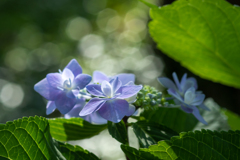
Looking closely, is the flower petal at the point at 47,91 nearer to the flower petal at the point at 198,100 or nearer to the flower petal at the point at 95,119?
the flower petal at the point at 95,119

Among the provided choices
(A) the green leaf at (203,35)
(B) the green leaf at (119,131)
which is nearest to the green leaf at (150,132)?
(B) the green leaf at (119,131)

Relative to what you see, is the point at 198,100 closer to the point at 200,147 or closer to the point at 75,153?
the point at 200,147

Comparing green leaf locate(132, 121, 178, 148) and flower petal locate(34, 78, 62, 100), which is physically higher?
flower petal locate(34, 78, 62, 100)

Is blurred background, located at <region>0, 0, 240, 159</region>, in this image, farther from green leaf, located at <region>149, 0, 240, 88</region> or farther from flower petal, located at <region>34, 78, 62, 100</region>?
flower petal, located at <region>34, 78, 62, 100</region>

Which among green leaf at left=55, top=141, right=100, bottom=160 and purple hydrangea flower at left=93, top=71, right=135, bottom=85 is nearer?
green leaf at left=55, top=141, right=100, bottom=160

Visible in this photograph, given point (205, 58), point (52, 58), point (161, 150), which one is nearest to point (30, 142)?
point (161, 150)

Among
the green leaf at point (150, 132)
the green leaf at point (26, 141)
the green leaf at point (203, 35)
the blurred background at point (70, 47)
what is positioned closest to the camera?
the green leaf at point (26, 141)

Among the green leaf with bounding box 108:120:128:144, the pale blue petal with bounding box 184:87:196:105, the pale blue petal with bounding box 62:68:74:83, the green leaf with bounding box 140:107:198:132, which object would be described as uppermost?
the pale blue petal with bounding box 62:68:74:83

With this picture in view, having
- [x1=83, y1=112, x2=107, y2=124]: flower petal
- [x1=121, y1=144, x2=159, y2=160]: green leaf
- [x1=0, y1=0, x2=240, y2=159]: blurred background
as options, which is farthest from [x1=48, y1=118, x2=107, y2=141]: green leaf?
[x1=0, y1=0, x2=240, y2=159]: blurred background
